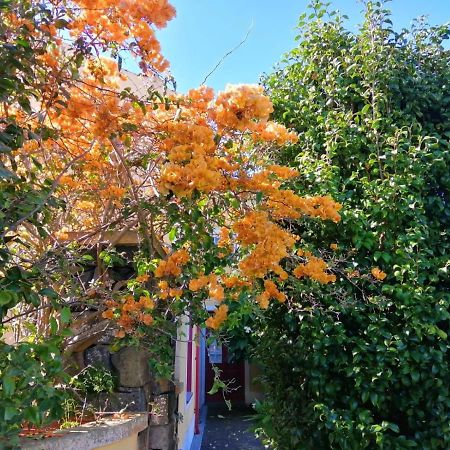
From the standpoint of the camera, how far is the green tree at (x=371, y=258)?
301 cm

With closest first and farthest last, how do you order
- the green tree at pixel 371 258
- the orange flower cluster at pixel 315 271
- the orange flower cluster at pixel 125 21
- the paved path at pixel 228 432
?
the orange flower cluster at pixel 125 21 → the orange flower cluster at pixel 315 271 → the green tree at pixel 371 258 → the paved path at pixel 228 432

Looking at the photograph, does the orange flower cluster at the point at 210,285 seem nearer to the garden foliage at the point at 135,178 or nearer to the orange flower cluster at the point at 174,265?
the garden foliage at the point at 135,178

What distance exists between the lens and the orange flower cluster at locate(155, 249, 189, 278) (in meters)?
2.55

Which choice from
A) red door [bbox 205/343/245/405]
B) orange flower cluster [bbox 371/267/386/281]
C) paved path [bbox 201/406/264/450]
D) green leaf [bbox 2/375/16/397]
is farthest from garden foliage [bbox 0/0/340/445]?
red door [bbox 205/343/245/405]

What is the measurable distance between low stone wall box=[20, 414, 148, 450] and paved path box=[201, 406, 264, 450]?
105 inches

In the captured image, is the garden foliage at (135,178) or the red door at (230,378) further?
the red door at (230,378)

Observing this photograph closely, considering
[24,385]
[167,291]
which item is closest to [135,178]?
[167,291]

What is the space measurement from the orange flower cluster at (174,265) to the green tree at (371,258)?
3.16 ft

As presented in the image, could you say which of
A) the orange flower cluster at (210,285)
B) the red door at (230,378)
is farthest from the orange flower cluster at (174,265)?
the red door at (230,378)

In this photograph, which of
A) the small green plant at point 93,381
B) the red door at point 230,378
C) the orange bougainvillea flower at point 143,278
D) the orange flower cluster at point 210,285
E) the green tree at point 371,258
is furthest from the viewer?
the red door at point 230,378

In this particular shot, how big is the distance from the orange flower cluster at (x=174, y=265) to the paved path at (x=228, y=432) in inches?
143

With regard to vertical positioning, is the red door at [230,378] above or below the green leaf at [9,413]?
below

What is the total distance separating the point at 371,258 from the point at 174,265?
1494 millimetres

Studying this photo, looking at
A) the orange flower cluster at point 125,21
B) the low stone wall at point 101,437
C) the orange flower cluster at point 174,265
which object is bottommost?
the low stone wall at point 101,437
